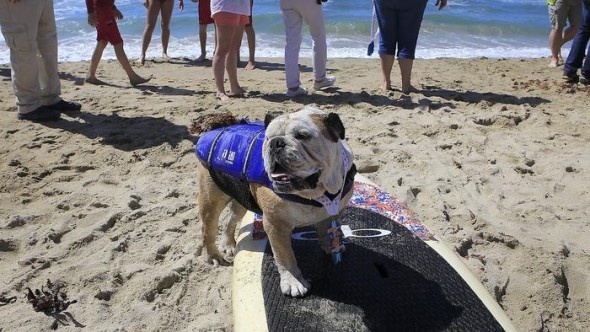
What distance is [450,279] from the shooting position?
2477 mm

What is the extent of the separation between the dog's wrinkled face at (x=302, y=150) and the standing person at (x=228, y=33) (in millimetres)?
3692

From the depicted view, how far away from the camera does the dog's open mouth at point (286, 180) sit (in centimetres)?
204

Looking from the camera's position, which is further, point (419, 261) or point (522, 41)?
point (522, 41)

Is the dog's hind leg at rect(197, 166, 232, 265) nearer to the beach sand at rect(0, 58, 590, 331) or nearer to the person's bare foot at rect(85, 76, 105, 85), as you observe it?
the beach sand at rect(0, 58, 590, 331)

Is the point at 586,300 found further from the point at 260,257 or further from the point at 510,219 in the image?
the point at 260,257

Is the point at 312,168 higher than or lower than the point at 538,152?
higher

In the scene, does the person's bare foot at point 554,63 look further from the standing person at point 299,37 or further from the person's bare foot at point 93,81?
the person's bare foot at point 93,81

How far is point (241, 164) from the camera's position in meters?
2.43

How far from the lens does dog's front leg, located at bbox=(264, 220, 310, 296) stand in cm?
230

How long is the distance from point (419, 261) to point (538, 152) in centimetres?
236

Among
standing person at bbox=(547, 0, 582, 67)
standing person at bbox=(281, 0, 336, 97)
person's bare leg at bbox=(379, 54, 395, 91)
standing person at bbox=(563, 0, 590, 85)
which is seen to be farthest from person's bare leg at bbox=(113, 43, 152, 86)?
standing person at bbox=(547, 0, 582, 67)

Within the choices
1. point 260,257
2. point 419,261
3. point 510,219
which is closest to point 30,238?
point 260,257

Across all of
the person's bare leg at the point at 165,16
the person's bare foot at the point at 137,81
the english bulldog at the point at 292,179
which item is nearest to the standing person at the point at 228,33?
the person's bare foot at the point at 137,81

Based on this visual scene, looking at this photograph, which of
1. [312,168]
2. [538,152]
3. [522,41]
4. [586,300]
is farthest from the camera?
[522,41]
